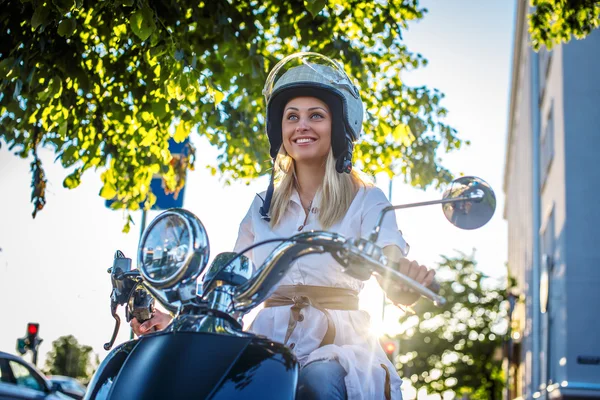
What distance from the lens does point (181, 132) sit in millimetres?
7691

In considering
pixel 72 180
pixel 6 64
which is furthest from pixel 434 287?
pixel 72 180

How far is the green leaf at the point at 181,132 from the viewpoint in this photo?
766 centimetres

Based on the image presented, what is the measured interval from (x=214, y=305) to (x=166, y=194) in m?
6.23

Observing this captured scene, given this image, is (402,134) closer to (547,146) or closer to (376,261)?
(376,261)

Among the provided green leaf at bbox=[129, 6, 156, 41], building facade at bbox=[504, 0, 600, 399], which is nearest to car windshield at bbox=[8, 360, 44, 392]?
green leaf at bbox=[129, 6, 156, 41]

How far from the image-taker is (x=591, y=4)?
30.8ft

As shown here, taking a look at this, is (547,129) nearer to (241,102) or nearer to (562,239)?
(562,239)

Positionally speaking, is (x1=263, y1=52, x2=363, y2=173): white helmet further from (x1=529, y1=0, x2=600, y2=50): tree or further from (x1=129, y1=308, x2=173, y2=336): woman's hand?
Answer: (x1=529, y1=0, x2=600, y2=50): tree

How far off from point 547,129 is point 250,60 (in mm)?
13975

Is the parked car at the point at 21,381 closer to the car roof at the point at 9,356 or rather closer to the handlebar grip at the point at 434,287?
the car roof at the point at 9,356

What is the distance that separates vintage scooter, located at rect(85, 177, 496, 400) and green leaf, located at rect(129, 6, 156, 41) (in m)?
3.31

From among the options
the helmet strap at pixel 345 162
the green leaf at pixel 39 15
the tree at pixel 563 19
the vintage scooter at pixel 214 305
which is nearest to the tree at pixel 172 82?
the green leaf at pixel 39 15

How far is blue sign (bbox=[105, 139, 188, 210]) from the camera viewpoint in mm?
8086

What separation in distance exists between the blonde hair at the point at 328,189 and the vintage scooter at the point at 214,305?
80 cm
